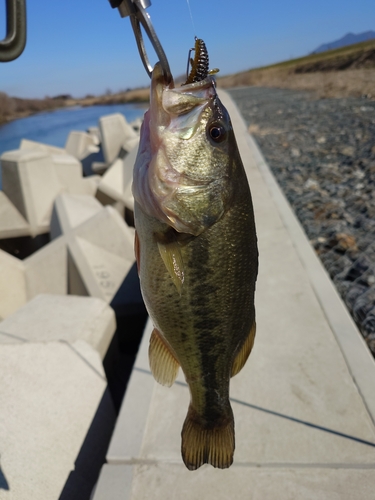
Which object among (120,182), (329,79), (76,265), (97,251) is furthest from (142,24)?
(329,79)

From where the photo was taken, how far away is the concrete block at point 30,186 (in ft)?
27.1

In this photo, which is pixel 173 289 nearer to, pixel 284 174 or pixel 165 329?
pixel 165 329

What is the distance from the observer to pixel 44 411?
269 cm

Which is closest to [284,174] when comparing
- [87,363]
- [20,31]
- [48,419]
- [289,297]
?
[289,297]

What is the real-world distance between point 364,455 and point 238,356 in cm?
136

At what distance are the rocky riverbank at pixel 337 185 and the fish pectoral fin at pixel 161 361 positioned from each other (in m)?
2.22

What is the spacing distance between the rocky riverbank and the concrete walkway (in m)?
0.46

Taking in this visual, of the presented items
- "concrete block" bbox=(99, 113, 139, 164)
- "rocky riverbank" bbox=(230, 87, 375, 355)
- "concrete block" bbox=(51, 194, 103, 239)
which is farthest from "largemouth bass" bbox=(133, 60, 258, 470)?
"concrete block" bbox=(99, 113, 139, 164)

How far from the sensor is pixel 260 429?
2.64 meters

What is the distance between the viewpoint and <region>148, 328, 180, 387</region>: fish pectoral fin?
1.69m

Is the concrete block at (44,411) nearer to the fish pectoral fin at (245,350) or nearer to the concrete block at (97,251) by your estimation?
the fish pectoral fin at (245,350)

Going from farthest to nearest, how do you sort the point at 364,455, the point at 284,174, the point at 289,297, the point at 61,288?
the point at 284,174 < the point at 61,288 < the point at 289,297 < the point at 364,455

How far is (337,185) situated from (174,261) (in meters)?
6.44

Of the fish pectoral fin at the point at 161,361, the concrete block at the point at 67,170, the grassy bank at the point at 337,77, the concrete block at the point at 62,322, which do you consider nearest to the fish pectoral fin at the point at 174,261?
the fish pectoral fin at the point at 161,361
